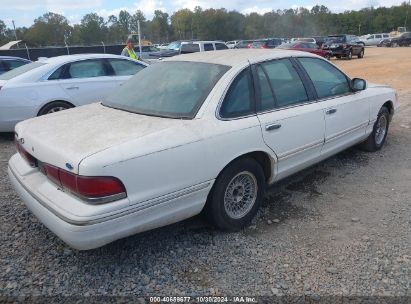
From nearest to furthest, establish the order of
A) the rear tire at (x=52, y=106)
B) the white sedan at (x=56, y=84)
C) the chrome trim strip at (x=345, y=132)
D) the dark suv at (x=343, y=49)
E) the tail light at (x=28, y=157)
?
the tail light at (x=28, y=157)
the chrome trim strip at (x=345, y=132)
the white sedan at (x=56, y=84)
the rear tire at (x=52, y=106)
the dark suv at (x=343, y=49)

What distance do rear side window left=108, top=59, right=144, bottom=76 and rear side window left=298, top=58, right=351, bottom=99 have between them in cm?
418

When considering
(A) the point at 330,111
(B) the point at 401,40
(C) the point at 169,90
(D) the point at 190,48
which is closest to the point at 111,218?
(C) the point at 169,90

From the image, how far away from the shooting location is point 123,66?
7.63 meters

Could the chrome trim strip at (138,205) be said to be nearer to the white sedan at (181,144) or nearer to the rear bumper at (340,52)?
→ the white sedan at (181,144)

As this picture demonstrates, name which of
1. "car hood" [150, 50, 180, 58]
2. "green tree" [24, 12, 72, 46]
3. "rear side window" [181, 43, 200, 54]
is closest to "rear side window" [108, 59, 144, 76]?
"rear side window" [181, 43, 200, 54]

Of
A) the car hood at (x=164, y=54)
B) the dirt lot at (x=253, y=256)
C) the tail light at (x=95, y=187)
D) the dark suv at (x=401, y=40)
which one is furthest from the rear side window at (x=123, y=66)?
the dark suv at (x=401, y=40)

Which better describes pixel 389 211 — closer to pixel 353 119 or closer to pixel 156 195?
pixel 353 119

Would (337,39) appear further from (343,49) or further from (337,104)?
(337,104)

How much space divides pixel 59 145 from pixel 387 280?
254cm

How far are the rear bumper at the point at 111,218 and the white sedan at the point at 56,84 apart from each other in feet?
11.6

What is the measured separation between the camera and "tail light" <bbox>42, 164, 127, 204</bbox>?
2559mm

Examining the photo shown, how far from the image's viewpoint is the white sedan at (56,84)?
6.36 metres

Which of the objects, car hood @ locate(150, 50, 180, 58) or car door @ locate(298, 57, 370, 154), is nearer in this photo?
car door @ locate(298, 57, 370, 154)

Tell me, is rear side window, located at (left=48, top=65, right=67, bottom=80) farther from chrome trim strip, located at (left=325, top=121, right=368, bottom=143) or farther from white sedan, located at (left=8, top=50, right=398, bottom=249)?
chrome trim strip, located at (left=325, top=121, right=368, bottom=143)
